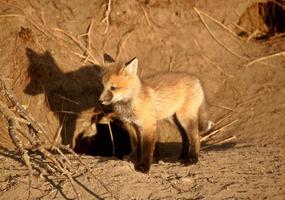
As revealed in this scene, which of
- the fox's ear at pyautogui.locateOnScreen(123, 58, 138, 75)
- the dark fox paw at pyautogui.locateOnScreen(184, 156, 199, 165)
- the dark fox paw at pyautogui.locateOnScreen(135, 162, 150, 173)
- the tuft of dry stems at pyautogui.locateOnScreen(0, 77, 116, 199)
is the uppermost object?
the fox's ear at pyautogui.locateOnScreen(123, 58, 138, 75)

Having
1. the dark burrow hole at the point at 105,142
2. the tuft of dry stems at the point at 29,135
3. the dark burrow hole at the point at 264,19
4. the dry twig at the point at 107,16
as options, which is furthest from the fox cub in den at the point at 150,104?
the dark burrow hole at the point at 264,19

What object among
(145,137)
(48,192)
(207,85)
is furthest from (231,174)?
(207,85)

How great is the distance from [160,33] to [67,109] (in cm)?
221

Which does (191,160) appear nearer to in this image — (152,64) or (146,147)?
(146,147)

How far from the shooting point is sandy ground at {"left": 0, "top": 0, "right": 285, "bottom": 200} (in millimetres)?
6797

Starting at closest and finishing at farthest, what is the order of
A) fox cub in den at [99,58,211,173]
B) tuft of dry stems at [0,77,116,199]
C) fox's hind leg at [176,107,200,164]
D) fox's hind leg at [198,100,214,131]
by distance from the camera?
tuft of dry stems at [0,77,116,199] < fox cub in den at [99,58,211,173] < fox's hind leg at [176,107,200,164] < fox's hind leg at [198,100,214,131]

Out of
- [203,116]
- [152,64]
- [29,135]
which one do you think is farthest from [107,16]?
[29,135]

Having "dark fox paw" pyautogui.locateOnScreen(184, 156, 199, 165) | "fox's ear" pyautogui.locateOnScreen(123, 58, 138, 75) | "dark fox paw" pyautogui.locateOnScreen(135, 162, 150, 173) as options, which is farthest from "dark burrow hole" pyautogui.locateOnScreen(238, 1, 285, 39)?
"dark fox paw" pyautogui.locateOnScreen(135, 162, 150, 173)

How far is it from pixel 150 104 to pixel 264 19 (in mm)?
4902

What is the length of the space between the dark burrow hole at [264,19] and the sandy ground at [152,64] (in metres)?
0.46

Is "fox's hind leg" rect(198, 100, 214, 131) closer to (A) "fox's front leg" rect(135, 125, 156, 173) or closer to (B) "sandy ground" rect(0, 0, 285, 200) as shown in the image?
(B) "sandy ground" rect(0, 0, 285, 200)

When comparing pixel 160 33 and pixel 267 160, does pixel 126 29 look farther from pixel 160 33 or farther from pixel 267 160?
pixel 267 160

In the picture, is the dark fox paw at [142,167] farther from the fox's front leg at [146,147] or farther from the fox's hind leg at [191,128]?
the fox's hind leg at [191,128]

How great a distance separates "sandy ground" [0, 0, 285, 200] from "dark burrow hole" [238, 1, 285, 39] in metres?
0.46
